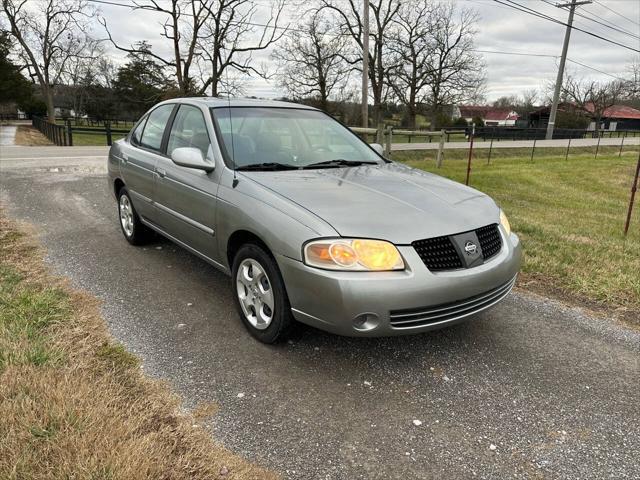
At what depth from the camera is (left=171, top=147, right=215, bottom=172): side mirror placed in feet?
11.1

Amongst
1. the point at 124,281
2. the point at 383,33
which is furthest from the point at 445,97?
the point at 124,281

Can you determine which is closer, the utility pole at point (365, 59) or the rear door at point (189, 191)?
the rear door at point (189, 191)

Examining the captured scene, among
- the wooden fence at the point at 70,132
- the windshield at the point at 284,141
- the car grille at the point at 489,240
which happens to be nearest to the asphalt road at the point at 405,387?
the car grille at the point at 489,240

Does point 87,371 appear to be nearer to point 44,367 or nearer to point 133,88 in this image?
point 44,367

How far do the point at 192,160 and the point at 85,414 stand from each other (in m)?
1.81

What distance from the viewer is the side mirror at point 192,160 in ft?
11.1

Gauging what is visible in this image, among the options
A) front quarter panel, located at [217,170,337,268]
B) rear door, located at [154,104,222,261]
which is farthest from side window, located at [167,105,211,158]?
front quarter panel, located at [217,170,337,268]

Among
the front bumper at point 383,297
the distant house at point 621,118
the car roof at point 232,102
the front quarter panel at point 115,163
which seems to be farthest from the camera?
the distant house at point 621,118

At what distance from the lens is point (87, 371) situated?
2666 millimetres

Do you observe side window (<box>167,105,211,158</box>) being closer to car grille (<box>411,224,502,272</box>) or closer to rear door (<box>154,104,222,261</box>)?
rear door (<box>154,104,222,261</box>)

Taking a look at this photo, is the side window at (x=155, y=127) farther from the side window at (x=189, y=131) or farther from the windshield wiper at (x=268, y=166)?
the windshield wiper at (x=268, y=166)

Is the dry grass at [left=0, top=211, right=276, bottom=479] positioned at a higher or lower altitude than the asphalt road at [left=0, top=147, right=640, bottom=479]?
higher

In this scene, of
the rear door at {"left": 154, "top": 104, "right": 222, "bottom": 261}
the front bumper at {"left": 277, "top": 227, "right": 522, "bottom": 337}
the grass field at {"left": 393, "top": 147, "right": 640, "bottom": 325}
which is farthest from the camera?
the grass field at {"left": 393, "top": 147, "right": 640, "bottom": 325}

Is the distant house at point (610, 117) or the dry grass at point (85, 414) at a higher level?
the distant house at point (610, 117)
